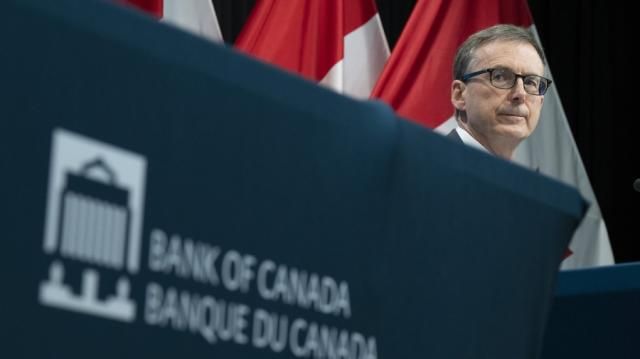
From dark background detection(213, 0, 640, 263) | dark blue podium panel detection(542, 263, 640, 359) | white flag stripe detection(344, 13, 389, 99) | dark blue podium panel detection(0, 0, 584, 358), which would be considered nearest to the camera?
dark blue podium panel detection(0, 0, 584, 358)

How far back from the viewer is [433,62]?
464 centimetres

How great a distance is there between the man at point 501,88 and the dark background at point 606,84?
88.1 inches

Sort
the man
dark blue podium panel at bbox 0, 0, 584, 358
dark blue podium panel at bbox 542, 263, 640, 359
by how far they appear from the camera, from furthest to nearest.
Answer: the man
dark blue podium panel at bbox 542, 263, 640, 359
dark blue podium panel at bbox 0, 0, 584, 358

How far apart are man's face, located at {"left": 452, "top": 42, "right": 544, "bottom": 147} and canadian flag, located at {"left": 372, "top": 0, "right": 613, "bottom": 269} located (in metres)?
1.56

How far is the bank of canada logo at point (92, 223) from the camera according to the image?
0.84 m

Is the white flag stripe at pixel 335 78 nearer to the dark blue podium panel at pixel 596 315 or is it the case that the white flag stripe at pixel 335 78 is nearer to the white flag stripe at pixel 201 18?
the white flag stripe at pixel 201 18

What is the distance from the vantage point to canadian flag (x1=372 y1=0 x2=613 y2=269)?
14.8 feet

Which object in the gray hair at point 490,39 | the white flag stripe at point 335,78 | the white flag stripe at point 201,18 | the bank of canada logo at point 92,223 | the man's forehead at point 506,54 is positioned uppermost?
the white flag stripe at point 201,18

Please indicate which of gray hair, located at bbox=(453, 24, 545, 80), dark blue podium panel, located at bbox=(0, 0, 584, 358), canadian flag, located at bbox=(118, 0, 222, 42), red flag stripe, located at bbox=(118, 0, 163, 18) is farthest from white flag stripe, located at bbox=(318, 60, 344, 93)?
dark blue podium panel, located at bbox=(0, 0, 584, 358)

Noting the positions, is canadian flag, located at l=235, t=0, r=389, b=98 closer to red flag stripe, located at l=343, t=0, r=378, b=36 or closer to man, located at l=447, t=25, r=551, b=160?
red flag stripe, located at l=343, t=0, r=378, b=36

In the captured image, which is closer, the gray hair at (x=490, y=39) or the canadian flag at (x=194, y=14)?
the gray hair at (x=490, y=39)

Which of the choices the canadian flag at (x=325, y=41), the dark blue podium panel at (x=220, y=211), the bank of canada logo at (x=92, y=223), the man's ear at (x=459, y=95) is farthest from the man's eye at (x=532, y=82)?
the bank of canada logo at (x=92, y=223)

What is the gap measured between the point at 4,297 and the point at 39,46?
16cm

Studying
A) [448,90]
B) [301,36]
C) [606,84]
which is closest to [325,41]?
[301,36]
